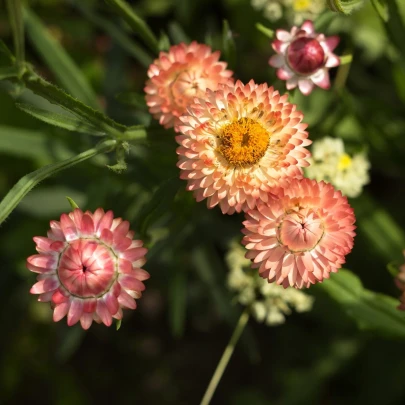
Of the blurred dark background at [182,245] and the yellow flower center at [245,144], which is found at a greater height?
the yellow flower center at [245,144]

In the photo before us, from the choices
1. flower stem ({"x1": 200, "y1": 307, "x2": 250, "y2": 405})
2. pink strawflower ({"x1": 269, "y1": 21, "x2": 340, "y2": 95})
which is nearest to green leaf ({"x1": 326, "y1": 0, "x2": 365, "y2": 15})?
pink strawflower ({"x1": 269, "y1": 21, "x2": 340, "y2": 95})

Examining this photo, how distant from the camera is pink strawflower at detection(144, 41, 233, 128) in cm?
162

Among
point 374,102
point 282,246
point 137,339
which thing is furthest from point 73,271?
point 137,339

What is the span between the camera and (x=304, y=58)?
1636mm

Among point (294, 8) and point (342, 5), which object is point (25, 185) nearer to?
point (342, 5)

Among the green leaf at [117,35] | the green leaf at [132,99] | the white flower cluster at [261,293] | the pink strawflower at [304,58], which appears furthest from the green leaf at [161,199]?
the green leaf at [117,35]

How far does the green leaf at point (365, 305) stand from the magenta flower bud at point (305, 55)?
71cm

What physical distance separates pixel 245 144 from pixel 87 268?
1.69 feet

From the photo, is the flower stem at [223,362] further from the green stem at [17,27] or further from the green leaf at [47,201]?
the green stem at [17,27]

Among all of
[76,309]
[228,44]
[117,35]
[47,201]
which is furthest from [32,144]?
[76,309]

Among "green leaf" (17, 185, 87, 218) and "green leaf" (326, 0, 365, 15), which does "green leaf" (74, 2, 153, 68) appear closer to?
"green leaf" (17, 185, 87, 218)

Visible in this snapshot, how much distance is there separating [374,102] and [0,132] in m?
1.72

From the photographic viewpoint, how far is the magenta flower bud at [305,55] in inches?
64.6

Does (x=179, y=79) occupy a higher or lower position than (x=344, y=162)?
higher
